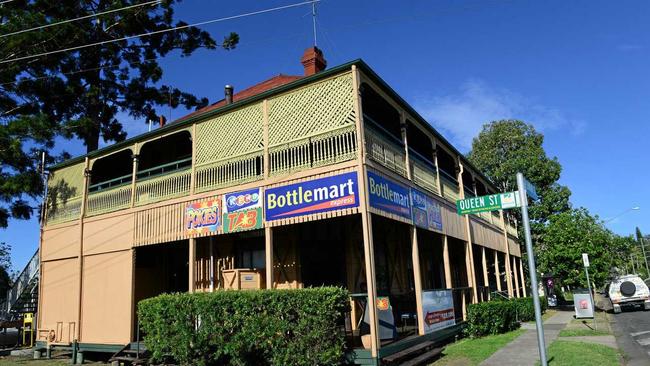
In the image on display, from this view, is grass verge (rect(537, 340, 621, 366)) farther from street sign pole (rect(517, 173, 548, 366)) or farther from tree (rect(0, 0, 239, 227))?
tree (rect(0, 0, 239, 227))

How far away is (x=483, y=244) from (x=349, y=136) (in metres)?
11.2

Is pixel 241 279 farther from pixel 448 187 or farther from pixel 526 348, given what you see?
pixel 448 187

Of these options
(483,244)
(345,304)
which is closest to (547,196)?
(483,244)

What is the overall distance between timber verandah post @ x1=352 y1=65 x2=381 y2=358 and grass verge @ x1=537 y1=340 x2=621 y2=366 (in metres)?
3.65

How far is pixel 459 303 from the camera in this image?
62.0 feet

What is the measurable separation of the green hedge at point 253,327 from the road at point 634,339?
6.25 m

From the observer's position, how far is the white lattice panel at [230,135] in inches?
480

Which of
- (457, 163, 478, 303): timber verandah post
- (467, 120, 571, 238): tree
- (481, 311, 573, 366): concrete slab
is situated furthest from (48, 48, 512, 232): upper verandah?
(467, 120, 571, 238): tree

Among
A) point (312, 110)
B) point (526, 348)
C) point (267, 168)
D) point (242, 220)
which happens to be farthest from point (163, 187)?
point (526, 348)

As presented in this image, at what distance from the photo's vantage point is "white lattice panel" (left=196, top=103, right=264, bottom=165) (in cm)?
1218

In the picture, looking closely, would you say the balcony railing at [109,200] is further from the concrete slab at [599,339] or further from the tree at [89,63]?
the concrete slab at [599,339]

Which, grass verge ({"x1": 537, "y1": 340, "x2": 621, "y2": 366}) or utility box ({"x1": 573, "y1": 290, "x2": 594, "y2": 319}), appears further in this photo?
utility box ({"x1": 573, "y1": 290, "x2": 594, "y2": 319})

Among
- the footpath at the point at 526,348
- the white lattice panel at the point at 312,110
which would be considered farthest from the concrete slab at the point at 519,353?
the white lattice panel at the point at 312,110

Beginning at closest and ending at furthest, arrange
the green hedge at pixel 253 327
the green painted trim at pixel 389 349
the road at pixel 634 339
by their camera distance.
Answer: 1. the green hedge at pixel 253 327
2. the green painted trim at pixel 389 349
3. the road at pixel 634 339
